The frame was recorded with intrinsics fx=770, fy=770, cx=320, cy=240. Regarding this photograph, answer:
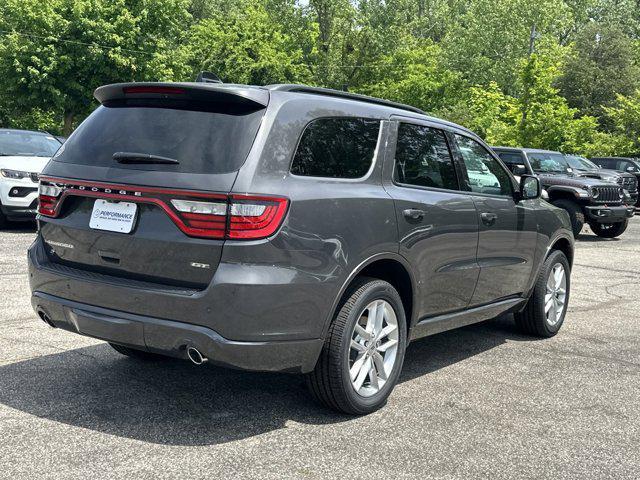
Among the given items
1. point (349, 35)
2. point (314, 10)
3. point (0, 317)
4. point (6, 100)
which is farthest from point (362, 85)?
point (0, 317)

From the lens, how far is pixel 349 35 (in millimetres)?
53719

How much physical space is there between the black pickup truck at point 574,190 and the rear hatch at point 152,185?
1236cm

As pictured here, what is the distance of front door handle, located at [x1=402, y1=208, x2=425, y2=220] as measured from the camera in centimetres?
455

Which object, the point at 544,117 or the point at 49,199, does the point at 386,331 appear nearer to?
the point at 49,199

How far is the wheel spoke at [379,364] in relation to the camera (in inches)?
173

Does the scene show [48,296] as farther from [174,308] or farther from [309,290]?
[309,290]

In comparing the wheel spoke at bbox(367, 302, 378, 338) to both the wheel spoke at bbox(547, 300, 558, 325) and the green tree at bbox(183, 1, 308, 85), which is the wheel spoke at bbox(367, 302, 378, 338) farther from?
the green tree at bbox(183, 1, 308, 85)

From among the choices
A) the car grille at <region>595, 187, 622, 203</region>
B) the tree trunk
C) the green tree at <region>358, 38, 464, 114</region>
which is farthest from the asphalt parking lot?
the green tree at <region>358, 38, 464, 114</region>

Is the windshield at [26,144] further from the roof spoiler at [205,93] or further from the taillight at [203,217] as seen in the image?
the taillight at [203,217]

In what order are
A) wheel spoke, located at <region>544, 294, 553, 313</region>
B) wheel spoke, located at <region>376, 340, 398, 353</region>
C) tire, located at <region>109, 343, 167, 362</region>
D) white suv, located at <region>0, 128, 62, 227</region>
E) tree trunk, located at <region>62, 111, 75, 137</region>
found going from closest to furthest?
wheel spoke, located at <region>376, 340, 398, 353</region> → tire, located at <region>109, 343, 167, 362</region> → wheel spoke, located at <region>544, 294, 553, 313</region> → white suv, located at <region>0, 128, 62, 227</region> → tree trunk, located at <region>62, 111, 75, 137</region>

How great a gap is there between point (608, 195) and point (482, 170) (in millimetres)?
11146

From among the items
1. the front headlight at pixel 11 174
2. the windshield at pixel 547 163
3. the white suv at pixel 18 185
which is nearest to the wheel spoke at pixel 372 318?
the white suv at pixel 18 185

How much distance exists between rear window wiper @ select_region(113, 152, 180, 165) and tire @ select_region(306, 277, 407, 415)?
3.88 ft

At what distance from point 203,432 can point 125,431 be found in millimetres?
392
